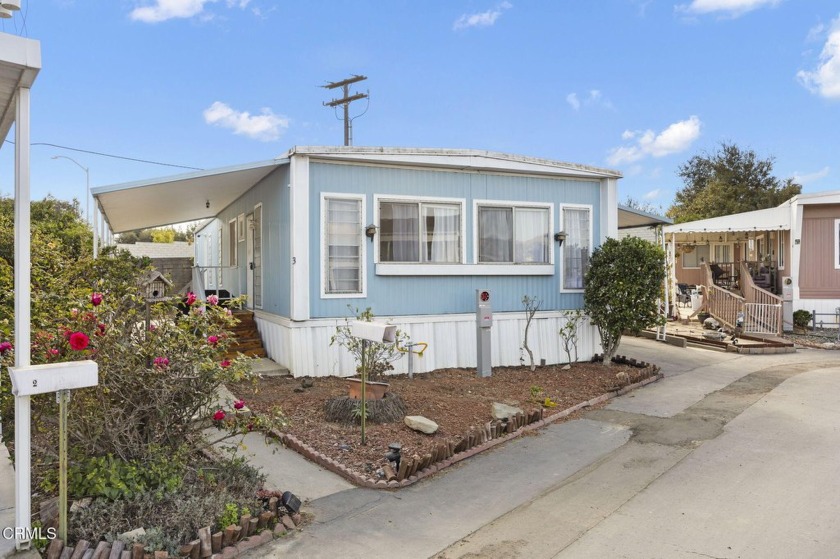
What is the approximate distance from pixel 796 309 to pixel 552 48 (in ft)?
33.0

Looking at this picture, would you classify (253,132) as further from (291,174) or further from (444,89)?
(291,174)

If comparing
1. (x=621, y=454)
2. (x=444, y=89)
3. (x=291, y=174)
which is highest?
(x=444, y=89)

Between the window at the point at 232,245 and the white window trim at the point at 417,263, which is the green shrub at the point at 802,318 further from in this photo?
the window at the point at 232,245

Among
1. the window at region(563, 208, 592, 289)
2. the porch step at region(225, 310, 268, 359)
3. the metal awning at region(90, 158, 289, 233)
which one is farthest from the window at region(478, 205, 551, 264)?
the porch step at region(225, 310, 268, 359)

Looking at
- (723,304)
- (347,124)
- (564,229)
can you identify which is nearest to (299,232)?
(564,229)

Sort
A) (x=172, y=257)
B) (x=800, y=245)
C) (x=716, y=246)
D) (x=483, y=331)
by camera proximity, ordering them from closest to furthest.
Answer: (x=483, y=331)
(x=800, y=245)
(x=716, y=246)
(x=172, y=257)

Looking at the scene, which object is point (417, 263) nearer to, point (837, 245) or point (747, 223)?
point (747, 223)

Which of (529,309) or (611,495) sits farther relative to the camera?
(529,309)

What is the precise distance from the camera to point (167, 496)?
3596mm

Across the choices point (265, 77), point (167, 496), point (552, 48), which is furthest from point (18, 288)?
point (265, 77)

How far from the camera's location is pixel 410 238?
880 centimetres

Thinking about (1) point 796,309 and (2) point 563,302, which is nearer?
(2) point 563,302

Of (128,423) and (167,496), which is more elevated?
(128,423)

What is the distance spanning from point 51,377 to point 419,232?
6.22 meters
